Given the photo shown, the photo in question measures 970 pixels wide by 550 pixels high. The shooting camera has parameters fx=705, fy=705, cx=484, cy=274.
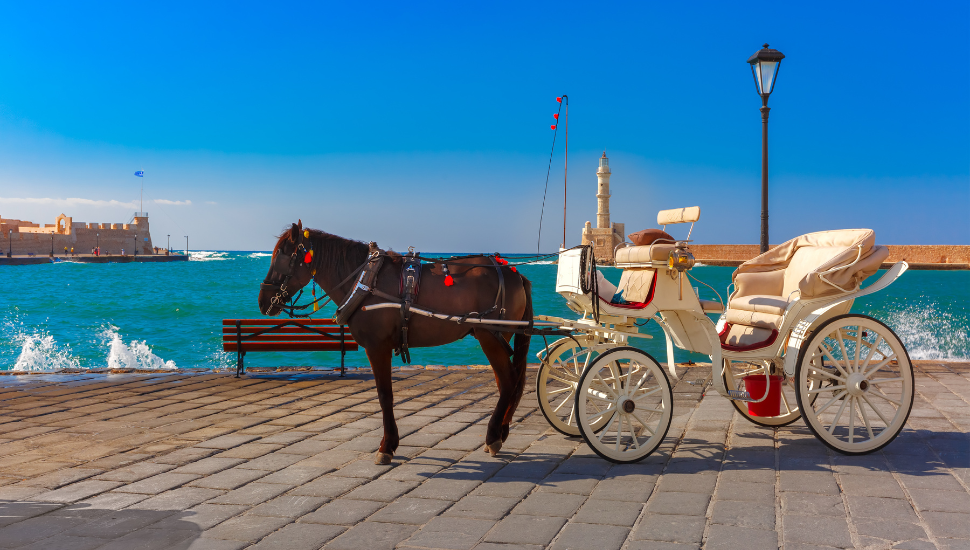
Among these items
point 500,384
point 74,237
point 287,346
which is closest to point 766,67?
point 500,384

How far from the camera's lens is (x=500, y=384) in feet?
16.6

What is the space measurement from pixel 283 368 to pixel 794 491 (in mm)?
7175

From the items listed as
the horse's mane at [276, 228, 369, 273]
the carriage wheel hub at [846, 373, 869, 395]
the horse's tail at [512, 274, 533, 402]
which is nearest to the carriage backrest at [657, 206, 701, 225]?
the horse's tail at [512, 274, 533, 402]

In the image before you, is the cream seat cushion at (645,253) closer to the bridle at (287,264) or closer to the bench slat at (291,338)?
the bridle at (287,264)

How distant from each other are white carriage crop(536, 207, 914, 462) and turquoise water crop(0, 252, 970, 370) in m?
1.89

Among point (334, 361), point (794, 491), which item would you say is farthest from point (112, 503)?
point (334, 361)

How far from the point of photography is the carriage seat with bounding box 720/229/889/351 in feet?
16.3

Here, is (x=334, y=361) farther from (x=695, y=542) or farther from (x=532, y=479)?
(x=695, y=542)

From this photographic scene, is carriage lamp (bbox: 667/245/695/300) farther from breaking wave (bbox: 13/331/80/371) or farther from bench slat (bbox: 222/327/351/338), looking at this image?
breaking wave (bbox: 13/331/80/371)

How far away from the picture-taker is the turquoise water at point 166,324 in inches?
776

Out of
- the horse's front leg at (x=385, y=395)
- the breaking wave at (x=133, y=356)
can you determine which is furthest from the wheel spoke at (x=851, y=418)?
the breaking wave at (x=133, y=356)

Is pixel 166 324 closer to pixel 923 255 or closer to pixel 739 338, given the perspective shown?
pixel 739 338

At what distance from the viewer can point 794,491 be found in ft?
13.2

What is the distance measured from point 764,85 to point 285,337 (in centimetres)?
681
